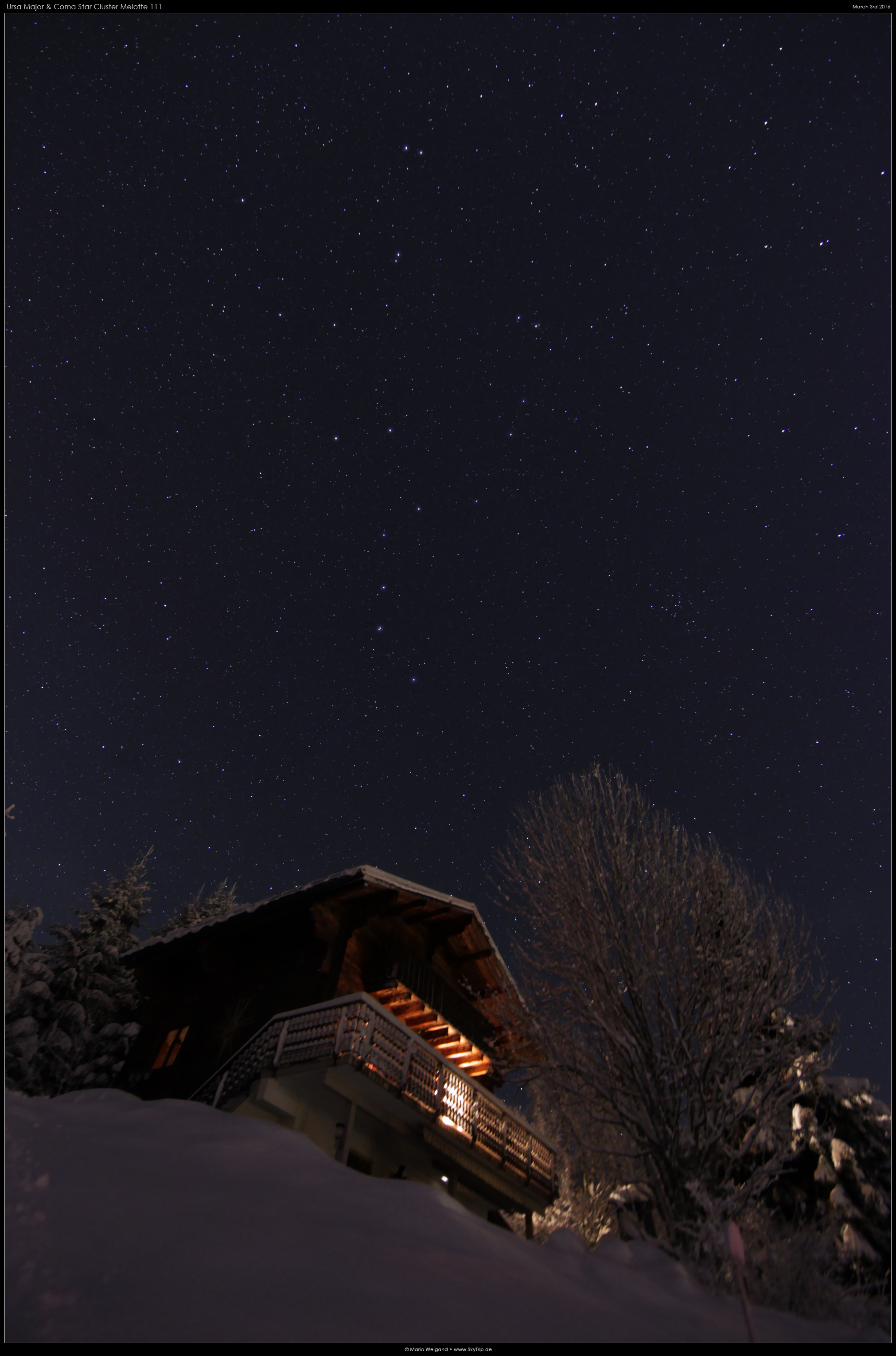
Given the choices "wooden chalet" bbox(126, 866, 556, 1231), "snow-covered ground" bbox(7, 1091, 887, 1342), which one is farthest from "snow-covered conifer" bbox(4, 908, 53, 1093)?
"snow-covered ground" bbox(7, 1091, 887, 1342)

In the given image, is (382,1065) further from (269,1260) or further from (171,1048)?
(269,1260)

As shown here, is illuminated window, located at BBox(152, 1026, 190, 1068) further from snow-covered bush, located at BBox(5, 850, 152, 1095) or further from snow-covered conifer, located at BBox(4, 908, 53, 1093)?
snow-covered conifer, located at BBox(4, 908, 53, 1093)

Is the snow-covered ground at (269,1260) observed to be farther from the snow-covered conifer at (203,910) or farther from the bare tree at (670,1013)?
the snow-covered conifer at (203,910)

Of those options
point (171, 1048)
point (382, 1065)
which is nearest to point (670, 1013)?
point (382, 1065)

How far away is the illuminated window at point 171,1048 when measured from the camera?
1716cm

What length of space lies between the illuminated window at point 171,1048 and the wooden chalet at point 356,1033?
0.04m

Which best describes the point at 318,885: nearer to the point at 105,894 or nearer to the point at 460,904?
the point at 460,904

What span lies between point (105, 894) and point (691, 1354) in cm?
1895

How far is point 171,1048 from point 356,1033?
7.55m

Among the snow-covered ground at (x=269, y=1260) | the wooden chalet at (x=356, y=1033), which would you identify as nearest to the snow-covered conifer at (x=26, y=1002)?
the wooden chalet at (x=356, y=1033)

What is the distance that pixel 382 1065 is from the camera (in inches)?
521

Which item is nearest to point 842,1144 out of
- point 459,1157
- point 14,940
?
point 459,1157

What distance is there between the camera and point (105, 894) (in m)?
20.3

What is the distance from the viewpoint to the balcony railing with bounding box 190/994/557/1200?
42.7 feet
